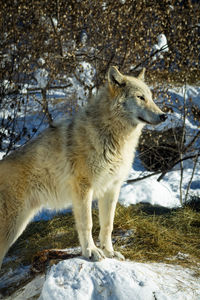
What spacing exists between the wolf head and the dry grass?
57.9 inches

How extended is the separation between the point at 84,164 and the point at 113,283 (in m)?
1.27

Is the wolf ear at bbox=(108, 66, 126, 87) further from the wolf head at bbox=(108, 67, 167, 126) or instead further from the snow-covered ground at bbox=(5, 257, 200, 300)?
the snow-covered ground at bbox=(5, 257, 200, 300)

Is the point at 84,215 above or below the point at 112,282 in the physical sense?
above

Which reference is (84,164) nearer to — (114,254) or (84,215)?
(84,215)

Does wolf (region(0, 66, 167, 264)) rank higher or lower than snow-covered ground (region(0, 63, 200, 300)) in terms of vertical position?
higher

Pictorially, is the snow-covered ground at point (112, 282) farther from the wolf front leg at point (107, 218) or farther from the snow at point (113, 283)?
the wolf front leg at point (107, 218)

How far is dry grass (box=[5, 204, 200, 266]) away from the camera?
3531 millimetres

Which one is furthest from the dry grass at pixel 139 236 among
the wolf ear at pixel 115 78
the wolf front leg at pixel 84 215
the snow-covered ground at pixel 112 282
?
the wolf ear at pixel 115 78

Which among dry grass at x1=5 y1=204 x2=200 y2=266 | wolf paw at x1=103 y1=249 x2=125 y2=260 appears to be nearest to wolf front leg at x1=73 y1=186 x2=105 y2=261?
wolf paw at x1=103 y1=249 x2=125 y2=260

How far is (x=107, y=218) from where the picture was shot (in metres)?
3.61

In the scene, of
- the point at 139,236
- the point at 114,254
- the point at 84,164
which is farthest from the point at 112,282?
the point at 139,236

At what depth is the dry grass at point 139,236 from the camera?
353 centimetres

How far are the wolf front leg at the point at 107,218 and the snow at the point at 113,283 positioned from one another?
64 centimetres

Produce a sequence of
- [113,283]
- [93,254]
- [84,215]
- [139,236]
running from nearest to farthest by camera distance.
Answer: [113,283], [93,254], [84,215], [139,236]
